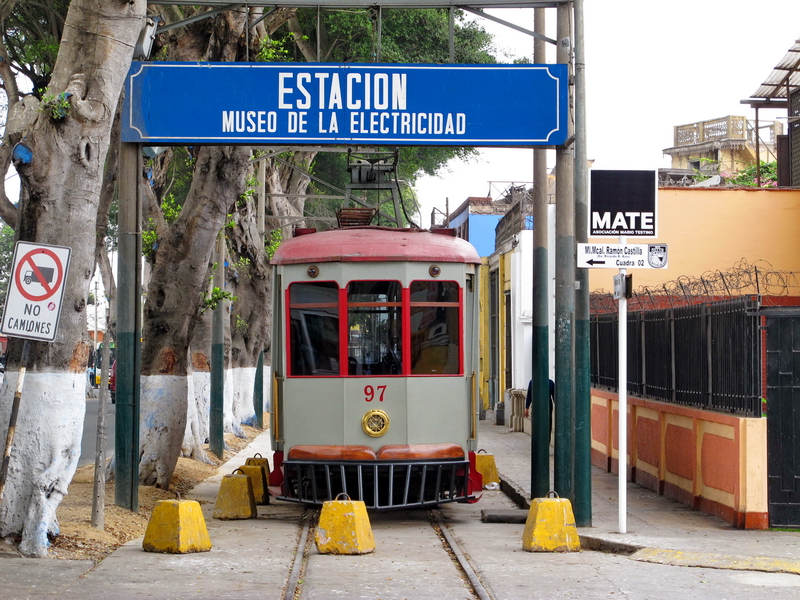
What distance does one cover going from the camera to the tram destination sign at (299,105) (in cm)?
1152

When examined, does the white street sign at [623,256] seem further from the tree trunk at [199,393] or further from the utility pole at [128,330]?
the tree trunk at [199,393]

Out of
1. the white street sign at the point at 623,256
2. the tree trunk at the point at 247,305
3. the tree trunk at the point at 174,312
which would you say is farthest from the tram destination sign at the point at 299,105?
the tree trunk at the point at 247,305

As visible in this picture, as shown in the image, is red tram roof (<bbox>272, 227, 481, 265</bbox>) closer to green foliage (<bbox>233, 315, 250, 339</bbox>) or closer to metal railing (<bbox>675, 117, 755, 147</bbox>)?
green foliage (<bbox>233, 315, 250, 339</bbox>)

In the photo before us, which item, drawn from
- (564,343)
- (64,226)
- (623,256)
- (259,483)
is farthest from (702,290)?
(64,226)

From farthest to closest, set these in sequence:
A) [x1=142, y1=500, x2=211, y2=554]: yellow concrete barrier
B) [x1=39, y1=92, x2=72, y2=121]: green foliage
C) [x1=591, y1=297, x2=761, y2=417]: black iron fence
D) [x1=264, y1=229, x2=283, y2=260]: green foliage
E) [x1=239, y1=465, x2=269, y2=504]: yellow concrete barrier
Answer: [x1=264, y1=229, x2=283, y2=260]: green foliage → [x1=239, y1=465, x2=269, y2=504]: yellow concrete barrier → [x1=591, y1=297, x2=761, y2=417]: black iron fence → [x1=142, y1=500, x2=211, y2=554]: yellow concrete barrier → [x1=39, y1=92, x2=72, y2=121]: green foliage

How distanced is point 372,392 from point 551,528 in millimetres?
2768

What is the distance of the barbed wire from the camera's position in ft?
44.5

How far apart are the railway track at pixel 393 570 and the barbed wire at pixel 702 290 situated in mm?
4425

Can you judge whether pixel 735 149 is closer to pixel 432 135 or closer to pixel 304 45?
pixel 304 45

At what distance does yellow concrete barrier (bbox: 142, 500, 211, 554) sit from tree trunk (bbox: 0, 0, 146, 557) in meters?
0.86

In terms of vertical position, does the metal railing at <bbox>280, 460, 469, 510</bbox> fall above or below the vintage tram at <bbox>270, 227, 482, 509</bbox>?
below

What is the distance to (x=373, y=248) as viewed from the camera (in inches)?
472

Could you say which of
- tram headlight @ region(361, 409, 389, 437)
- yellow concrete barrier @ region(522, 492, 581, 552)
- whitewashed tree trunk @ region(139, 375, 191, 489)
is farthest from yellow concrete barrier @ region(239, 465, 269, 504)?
yellow concrete barrier @ region(522, 492, 581, 552)

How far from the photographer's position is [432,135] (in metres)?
11.6
